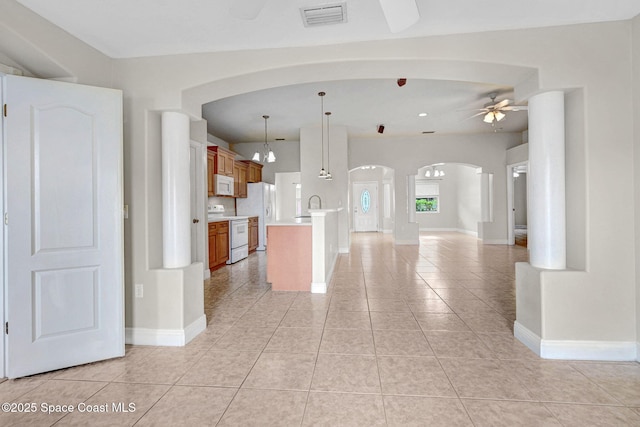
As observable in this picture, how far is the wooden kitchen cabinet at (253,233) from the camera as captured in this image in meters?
7.63

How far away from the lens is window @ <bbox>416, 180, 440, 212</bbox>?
44.2 ft

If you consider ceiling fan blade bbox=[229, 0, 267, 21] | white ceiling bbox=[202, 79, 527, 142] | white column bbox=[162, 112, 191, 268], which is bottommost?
white column bbox=[162, 112, 191, 268]

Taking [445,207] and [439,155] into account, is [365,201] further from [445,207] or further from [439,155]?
[439,155]

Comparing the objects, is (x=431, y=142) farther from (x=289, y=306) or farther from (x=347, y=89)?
(x=289, y=306)

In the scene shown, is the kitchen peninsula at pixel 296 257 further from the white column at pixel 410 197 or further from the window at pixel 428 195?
the window at pixel 428 195

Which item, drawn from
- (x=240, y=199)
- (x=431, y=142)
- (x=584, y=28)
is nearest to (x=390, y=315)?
(x=584, y=28)

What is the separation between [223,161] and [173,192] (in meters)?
3.92

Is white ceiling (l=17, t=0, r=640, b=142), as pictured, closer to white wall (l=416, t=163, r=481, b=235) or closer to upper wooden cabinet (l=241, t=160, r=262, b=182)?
upper wooden cabinet (l=241, t=160, r=262, b=182)

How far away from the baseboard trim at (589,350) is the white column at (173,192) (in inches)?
121

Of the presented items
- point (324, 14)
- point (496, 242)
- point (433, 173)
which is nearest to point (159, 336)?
point (324, 14)

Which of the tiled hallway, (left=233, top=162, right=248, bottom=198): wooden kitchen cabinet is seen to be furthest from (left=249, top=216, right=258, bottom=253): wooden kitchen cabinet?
the tiled hallway

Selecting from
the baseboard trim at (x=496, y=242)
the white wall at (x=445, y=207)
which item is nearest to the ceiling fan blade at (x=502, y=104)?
the baseboard trim at (x=496, y=242)

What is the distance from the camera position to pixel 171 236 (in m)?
2.69

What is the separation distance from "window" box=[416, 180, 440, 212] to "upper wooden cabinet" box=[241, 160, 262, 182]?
7.86m
